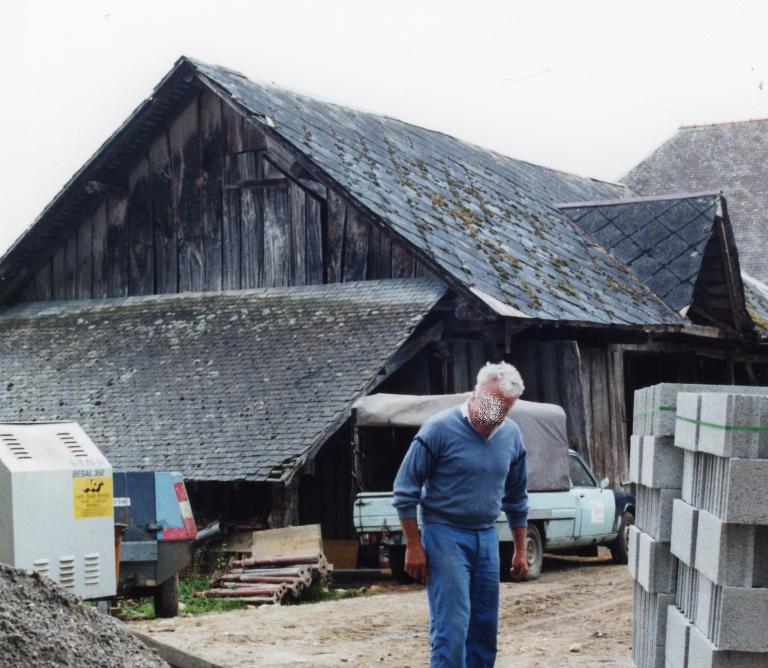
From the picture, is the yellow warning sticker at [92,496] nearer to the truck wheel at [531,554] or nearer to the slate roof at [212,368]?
the slate roof at [212,368]

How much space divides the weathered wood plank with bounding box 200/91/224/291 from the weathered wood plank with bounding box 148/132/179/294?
62cm

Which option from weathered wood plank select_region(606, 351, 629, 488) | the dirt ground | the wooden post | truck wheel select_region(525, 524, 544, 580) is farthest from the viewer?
weathered wood plank select_region(606, 351, 629, 488)

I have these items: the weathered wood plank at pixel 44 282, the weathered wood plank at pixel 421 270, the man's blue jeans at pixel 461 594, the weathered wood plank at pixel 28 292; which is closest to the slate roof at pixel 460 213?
the weathered wood plank at pixel 421 270

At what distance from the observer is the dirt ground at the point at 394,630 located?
11.2 m

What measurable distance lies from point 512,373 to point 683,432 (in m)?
1.25

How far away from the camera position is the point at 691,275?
2439 centimetres

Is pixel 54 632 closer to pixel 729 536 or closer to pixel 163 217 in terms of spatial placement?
pixel 729 536

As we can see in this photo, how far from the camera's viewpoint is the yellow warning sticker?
37.6ft

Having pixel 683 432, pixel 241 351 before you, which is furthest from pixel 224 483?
→ pixel 683 432

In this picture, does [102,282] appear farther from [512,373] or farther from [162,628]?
[512,373]

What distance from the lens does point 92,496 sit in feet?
38.0

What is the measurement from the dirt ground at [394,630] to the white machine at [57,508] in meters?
0.89

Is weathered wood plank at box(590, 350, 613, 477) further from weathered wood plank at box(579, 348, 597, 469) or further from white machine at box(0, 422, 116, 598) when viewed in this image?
white machine at box(0, 422, 116, 598)

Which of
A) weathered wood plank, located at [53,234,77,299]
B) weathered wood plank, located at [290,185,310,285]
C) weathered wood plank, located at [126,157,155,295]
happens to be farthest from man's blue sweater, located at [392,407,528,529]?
weathered wood plank, located at [53,234,77,299]
